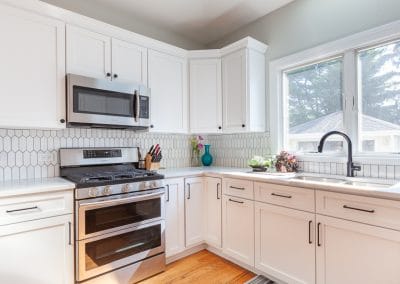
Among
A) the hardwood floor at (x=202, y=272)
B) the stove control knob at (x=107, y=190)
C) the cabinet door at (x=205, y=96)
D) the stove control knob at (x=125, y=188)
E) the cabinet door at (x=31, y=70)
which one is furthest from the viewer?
the cabinet door at (x=205, y=96)

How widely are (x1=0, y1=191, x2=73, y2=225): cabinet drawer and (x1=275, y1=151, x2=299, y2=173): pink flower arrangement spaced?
187 centimetres

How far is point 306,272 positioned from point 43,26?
8.98 ft

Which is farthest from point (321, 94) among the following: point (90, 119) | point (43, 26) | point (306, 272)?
point (43, 26)

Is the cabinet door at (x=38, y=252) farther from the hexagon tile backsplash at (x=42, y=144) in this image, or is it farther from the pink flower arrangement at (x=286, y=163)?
the pink flower arrangement at (x=286, y=163)

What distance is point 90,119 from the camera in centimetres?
208

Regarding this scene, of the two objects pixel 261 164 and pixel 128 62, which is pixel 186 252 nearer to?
pixel 261 164

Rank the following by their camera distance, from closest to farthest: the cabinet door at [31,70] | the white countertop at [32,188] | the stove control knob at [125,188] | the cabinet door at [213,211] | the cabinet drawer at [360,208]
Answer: the cabinet drawer at [360,208] → the white countertop at [32,188] → the cabinet door at [31,70] → the stove control knob at [125,188] → the cabinet door at [213,211]

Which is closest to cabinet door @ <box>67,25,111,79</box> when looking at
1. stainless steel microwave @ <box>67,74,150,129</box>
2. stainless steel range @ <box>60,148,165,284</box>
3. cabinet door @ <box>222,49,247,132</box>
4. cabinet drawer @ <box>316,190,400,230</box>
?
stainless steel microwave @ <box>67,74,150,129</box>

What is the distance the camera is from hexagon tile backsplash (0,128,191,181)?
2.00 meters

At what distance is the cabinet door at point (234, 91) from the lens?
2660 mm

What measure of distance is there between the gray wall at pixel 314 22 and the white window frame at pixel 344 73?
0.07 meters

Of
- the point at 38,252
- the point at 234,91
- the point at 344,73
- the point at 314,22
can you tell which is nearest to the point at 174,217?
the point at 38,252

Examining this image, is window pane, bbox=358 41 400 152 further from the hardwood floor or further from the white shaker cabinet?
the hardwood floor

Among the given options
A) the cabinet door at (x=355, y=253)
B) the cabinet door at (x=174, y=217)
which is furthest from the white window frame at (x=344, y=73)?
the cabinet door at (x=174, y=217)
